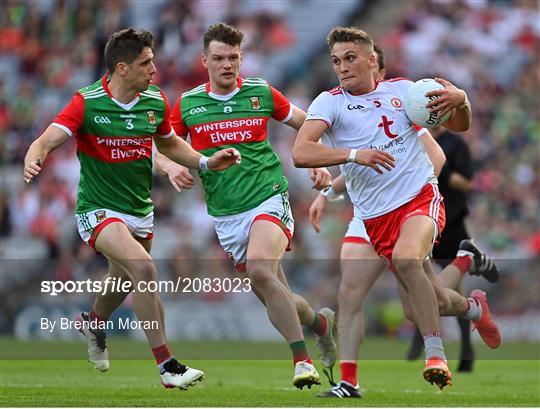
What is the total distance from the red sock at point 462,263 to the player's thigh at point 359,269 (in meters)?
1.50

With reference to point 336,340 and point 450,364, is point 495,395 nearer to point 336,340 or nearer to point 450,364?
point 336,340

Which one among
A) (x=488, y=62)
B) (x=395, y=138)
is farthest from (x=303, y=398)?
(x=488, y=62)

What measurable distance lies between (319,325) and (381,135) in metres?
2.16

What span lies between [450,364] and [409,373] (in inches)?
46.0

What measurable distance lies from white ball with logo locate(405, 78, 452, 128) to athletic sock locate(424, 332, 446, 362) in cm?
168

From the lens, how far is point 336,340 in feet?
39.4

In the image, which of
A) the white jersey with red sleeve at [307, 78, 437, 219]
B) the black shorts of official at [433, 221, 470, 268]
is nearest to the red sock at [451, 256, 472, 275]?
the black shorts of official at [433, 221, 470, 268]

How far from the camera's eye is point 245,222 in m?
11.3

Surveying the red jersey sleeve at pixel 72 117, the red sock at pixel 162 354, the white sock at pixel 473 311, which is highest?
the red jersey sleeve at pixel 72 117

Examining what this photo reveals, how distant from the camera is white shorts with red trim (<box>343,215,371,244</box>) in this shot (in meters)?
11.8

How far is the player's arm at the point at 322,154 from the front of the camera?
984 cm

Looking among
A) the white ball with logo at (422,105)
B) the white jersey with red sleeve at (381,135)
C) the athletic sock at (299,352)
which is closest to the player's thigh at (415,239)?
the white jersey with red sleeve at (381,135)

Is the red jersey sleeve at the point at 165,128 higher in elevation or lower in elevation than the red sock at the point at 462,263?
higher

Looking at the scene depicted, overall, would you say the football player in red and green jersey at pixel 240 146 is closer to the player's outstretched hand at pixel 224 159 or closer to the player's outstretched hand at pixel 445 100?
the player's outstretched hand at pixel 224 159
